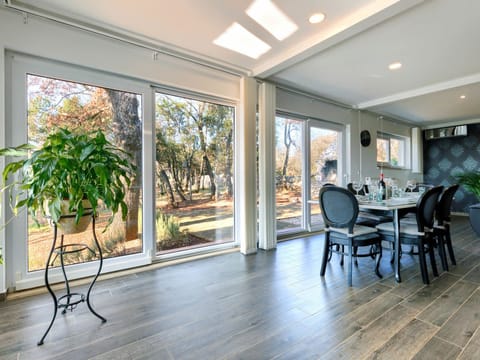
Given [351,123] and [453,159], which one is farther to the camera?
[453,159]

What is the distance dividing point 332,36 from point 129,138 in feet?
8.19

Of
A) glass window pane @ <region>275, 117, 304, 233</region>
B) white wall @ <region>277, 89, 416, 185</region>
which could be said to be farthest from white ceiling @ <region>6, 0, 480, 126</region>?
glass window pane @ <region>275, 117, 304, 233</region>

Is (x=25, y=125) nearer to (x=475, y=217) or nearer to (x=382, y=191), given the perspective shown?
(x=382, y=191)

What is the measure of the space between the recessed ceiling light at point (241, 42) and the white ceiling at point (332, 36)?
0.07 metres

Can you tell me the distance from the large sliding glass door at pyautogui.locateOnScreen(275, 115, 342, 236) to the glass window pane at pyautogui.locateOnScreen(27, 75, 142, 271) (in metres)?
2.33

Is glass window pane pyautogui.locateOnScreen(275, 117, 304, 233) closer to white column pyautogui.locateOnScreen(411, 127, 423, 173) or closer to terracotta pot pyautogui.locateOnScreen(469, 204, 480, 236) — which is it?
terracotta pot pyautogui.locateOnScreen(469, 204, 480, 236)

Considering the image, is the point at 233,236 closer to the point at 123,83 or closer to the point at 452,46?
A: the point at 123,83

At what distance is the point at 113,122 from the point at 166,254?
173cm

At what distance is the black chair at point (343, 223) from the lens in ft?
8.22

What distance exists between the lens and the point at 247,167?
11.9 feet

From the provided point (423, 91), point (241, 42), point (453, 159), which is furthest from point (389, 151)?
point (241, 42)

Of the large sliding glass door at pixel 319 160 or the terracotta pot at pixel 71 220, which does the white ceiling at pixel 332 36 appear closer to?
the large sliding glass door at pixel 319 160

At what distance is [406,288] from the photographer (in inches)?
96.6

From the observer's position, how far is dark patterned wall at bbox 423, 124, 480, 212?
658 cm
